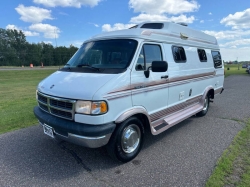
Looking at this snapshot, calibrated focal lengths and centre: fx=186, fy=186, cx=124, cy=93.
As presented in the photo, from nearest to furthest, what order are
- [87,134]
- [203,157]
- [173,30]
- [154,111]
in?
1. [87,134]
2. [203,157]
3. [154,111]
4. [173,30]

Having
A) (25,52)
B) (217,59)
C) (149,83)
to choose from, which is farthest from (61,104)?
(25,52)

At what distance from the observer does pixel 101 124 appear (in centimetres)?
296

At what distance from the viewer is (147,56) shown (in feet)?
12.3

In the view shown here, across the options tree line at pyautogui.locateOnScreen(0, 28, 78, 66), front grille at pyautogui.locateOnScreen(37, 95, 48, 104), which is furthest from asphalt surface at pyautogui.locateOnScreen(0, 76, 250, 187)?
tree line at pyautogui.locateOnScreen(0, 28, 78, 66)

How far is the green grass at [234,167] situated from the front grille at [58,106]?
2.44m

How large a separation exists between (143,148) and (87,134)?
165 centimetres

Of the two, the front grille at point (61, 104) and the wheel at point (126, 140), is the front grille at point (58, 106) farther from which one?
the wheel at point (126, 140)

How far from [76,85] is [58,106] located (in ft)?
1.69

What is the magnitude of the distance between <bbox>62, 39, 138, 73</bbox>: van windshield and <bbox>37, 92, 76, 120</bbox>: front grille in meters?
0.75

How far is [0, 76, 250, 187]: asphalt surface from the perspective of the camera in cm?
301

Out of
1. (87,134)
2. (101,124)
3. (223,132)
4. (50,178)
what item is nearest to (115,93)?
(101,124)

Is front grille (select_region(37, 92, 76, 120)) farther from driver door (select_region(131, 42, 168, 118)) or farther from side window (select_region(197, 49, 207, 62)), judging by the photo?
side window (select_region(197, 49, 207, 62))

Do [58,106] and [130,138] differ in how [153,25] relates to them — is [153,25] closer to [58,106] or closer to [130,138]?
[130,138]

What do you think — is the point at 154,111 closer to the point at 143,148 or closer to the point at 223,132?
the point at 143,148
